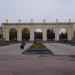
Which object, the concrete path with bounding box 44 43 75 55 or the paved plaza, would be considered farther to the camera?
the concrete path with bounding box 44 43 75 55

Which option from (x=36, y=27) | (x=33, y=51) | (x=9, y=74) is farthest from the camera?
(x=36, y=27)

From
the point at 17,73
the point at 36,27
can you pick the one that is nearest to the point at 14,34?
the point at 36,27

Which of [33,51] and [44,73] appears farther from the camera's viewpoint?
[33,51]

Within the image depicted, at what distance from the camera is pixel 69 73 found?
534 inches

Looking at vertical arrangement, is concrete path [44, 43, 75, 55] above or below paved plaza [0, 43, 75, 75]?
below

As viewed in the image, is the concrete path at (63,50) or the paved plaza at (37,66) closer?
the paved plaza at (37,66)

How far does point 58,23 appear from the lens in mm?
109062

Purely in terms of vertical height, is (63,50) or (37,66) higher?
(37,66)

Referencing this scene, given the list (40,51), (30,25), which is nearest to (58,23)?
(30,25)

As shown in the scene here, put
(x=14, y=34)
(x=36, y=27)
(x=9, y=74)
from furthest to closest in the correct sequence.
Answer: (x=14, y=34) < (x=36, y=27) < (x=9, y=74)

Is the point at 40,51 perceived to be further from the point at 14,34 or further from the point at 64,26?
the point at 14,34

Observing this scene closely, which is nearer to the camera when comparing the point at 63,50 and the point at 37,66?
the point at 37,66

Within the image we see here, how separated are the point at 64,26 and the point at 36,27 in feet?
30.7

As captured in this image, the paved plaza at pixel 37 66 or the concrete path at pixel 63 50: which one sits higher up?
the paved plaza at pixel 37 66
